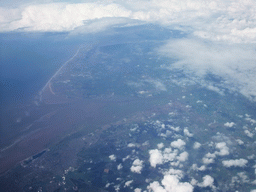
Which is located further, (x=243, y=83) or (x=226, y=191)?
(x=243, y=83)

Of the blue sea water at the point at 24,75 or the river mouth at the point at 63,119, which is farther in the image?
the blue sea water at the point at 24,75

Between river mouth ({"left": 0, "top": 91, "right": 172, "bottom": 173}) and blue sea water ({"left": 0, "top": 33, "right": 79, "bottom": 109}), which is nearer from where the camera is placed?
river mouth ({"left": 0, "top": 91, "right": 172, "bottom": 173})

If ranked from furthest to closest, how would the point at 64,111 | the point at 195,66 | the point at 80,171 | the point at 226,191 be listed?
the point at 195,66, the point at 64,111, the point at 80,171, the point at 226,191

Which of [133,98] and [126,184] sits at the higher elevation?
[133,98]

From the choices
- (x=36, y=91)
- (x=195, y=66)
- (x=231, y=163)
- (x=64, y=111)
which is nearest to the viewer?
(x=231, y=163)

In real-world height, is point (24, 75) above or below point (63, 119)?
above

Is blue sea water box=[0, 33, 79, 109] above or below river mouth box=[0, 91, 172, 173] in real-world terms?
above

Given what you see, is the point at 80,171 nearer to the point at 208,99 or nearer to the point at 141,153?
the point at 141,153

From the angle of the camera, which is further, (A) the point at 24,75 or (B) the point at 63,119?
(A) the point at 24,75

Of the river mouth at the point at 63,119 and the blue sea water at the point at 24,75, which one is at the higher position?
the blue sea water at the point at 24,75

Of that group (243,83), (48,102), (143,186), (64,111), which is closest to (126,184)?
(143,186)

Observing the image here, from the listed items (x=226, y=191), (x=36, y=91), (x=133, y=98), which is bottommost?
(x=226, y=191)
